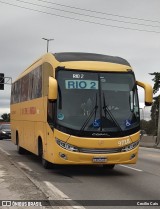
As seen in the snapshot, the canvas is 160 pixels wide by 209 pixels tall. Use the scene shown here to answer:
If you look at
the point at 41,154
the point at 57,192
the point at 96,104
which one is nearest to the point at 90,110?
A: the point at 96,104

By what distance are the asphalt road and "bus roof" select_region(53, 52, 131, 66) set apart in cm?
340

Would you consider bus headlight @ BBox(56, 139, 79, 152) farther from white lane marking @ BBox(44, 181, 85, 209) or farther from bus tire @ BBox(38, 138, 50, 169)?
bus tire @ BBox(38, 138, 50, 169)

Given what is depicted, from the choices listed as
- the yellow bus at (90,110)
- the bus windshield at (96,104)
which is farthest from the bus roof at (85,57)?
the bus windshield at (96,104)

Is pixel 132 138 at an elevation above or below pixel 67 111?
below

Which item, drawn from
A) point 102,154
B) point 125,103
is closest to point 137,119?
point 125,103

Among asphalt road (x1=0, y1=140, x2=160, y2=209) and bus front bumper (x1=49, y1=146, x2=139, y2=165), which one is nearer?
asphalt road (x1=0, y1=140, x2=160, y2=209)

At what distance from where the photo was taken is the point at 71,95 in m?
12.8

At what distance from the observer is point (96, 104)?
12.8 m

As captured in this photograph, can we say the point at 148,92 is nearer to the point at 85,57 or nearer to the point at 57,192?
the point at 85,57

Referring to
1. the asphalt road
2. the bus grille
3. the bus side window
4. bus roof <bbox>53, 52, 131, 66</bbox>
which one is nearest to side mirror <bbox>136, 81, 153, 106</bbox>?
bus roof <bbox>53, 52, 131, 66</bbox>

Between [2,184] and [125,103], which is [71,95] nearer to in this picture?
[125,103]

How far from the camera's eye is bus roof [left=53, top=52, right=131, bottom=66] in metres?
13.5

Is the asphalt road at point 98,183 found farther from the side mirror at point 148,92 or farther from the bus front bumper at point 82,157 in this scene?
the side mirror at point 148,92

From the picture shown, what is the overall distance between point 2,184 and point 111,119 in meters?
3.91
